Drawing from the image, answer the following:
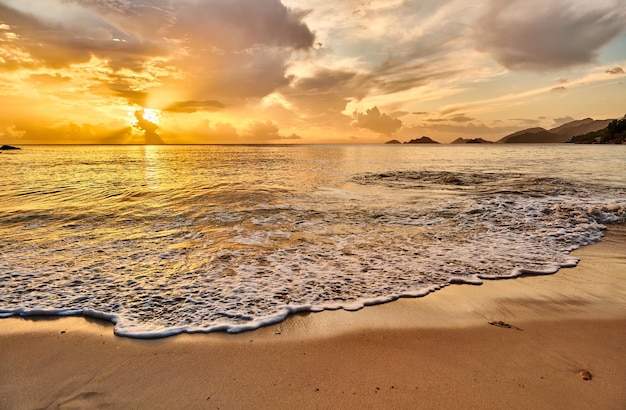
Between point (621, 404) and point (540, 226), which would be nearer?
point (621, 404)

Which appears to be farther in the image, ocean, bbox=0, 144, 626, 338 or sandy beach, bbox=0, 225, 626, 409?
ocean, bbox=0, 144, 626, 338

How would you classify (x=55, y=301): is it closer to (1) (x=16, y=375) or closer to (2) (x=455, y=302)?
(1) (x=16, y=375)

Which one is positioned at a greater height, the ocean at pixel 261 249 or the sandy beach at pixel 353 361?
the ocean at pixel 261 249

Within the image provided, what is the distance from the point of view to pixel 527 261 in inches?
259

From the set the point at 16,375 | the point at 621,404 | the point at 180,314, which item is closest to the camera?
the point at 621,404

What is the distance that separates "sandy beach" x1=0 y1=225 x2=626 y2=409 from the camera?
295 centimetres

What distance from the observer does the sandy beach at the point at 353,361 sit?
295 cm

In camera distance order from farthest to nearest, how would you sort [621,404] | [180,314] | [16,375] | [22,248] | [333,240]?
1. [333,240]
2. [22,248]
3. [180,314]
4. [16,375]
5. [621,404]

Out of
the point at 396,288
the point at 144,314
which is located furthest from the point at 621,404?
the point at 144,314

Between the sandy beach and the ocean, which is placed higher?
the ocean

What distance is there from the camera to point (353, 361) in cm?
345

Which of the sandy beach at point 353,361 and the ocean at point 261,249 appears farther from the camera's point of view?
the ocean at point 261,249

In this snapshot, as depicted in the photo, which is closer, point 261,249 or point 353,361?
point 353,361

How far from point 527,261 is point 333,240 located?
4.14m
